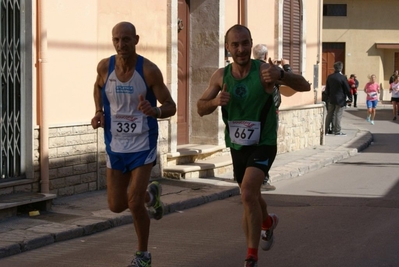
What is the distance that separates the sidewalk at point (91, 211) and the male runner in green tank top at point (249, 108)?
2467mm

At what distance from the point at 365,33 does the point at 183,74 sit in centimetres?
3114

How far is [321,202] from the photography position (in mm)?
11297

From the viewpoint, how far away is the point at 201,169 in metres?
13.5

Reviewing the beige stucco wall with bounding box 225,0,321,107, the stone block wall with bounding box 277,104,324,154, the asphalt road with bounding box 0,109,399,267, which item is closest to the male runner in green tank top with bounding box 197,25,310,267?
the asphalt road with bounding box 0,109,399,267

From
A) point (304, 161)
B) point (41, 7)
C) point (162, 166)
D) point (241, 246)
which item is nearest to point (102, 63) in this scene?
point (241, 246)

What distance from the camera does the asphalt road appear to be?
24.7ft

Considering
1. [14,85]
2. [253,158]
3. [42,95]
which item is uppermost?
[14,85]

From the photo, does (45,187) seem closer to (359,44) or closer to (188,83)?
(188,83)

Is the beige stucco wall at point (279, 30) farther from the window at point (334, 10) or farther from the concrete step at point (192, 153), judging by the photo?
the window at point (334, 10)

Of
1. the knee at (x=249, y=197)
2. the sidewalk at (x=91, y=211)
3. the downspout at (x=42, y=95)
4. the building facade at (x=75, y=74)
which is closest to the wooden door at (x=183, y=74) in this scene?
the building facade at (x=75, y=74)

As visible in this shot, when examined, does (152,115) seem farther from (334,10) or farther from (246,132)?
(334,10)

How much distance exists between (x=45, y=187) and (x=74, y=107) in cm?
135

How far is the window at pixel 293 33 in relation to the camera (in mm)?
18938

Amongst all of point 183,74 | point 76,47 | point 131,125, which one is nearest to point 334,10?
point 183,74
